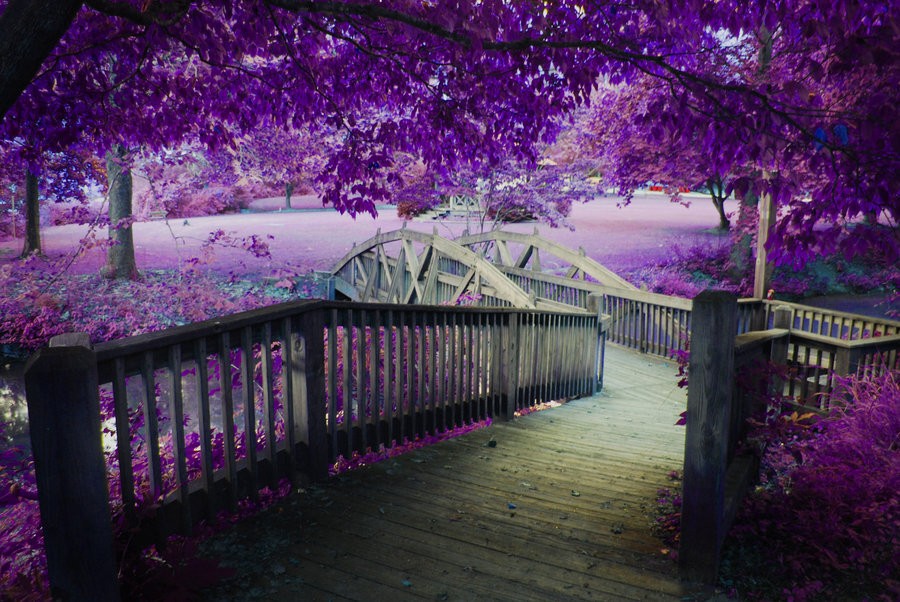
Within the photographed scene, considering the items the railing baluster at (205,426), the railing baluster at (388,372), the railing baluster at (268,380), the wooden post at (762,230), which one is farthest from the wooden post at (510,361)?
the wooden post at (762,230)

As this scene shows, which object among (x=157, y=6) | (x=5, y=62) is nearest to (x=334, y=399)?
(x=5, y=62)

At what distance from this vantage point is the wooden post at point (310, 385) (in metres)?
3.37

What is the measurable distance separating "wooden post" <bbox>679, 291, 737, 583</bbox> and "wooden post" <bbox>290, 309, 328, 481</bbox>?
1983 mm

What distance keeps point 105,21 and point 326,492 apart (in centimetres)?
433

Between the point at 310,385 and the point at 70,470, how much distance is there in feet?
5.09

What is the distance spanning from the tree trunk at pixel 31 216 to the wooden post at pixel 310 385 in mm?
14492

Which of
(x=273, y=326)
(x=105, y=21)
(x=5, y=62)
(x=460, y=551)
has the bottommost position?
(x=460, y=551)

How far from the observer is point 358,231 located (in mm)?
20875

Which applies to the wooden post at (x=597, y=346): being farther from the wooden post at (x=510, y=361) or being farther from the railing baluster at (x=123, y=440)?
the railing baluster at (x=123, y=440)

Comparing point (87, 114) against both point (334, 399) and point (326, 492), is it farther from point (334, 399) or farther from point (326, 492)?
point (326, 492)

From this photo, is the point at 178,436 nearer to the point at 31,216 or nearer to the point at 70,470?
the point at 70,470

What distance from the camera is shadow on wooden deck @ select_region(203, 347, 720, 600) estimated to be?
2545mm

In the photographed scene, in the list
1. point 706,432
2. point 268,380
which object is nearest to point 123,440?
→ point 268,380

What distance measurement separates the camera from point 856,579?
2.64 meters
